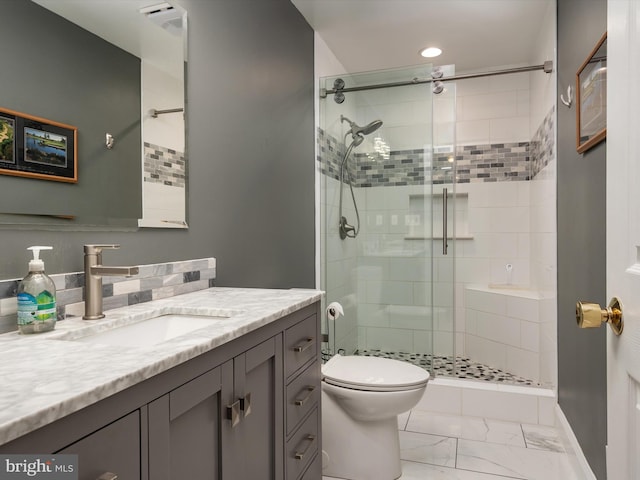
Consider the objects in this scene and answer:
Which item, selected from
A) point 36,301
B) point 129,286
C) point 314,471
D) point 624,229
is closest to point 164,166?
point 129,286

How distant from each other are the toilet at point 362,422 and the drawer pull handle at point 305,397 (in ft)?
1.49

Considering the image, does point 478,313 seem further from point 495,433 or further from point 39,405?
point 39,405

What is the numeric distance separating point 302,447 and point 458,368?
2248 mm

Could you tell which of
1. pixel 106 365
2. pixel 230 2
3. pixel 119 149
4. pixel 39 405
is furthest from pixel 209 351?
pixel 230 2

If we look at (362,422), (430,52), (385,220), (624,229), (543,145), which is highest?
(430,52)

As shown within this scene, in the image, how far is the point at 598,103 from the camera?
161 centimetres

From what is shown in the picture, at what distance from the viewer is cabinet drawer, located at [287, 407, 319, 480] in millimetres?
1306

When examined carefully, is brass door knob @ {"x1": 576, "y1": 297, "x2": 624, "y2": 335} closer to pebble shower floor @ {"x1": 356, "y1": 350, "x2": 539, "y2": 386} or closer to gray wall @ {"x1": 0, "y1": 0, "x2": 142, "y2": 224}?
gray wall @ {"x1": 0, "y1": 0, "x2": 142, "y2": 224}

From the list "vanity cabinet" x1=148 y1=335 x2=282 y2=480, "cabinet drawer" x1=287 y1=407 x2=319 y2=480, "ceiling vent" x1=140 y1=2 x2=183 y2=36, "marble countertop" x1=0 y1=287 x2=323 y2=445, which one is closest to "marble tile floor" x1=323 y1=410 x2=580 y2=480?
"cabinet drawer" x1=287 y1=407 x2=319 y2=480

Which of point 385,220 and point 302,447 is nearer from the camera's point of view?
point 302,447

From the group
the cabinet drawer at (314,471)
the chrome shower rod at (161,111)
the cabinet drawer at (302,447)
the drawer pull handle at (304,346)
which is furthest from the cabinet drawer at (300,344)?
the chrome shower rod at (161,111)

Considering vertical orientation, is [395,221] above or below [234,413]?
above

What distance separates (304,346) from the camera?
55.2 inches

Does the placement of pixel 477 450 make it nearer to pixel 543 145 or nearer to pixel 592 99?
pixel 592 99
